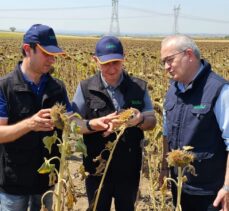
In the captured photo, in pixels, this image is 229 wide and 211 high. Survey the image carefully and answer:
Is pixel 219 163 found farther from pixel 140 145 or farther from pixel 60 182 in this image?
pixel 60 182

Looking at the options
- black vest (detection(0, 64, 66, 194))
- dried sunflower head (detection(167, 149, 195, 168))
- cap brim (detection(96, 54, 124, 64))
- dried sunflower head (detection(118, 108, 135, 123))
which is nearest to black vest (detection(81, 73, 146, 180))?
cap brim (detection(96, 54, 124, 64))

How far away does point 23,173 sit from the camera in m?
2.74

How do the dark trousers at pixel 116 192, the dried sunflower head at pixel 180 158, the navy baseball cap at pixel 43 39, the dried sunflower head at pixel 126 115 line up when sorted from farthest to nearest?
the dark trousers at pixel 116 192 < the navy baseball cap at pixel 43 39 < the dried sunflower head at pixel 126 115 < the dried sunflower head at pixel 180 158

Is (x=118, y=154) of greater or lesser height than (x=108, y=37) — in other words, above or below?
below

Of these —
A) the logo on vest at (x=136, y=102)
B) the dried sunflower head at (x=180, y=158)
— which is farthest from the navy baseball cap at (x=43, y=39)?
the dried sunflower head at (x=180, y=158)

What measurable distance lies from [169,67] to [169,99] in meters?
0.30

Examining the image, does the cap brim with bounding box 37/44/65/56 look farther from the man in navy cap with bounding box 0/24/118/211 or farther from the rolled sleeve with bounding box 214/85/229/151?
the rolled sleeve with bounding box 214/85/229/151

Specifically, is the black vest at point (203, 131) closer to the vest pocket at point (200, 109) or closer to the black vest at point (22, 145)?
the vest pocket at point (200, 109)

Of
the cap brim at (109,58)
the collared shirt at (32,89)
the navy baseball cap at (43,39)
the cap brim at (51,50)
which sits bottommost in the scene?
the collared shirt at (32,89)

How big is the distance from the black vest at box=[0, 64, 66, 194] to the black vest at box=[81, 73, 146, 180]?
34cm

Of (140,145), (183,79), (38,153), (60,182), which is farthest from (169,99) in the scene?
(60,182)

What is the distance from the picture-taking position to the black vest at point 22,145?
2.63 metres

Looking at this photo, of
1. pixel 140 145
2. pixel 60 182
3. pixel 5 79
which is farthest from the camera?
pixel 140 145

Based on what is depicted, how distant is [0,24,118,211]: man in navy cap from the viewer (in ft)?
8.65
